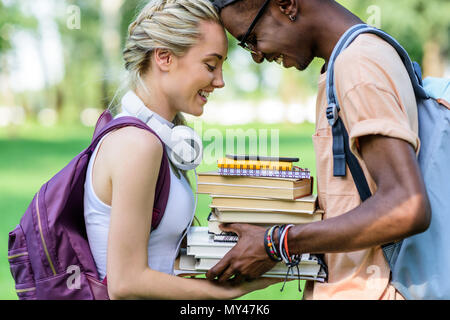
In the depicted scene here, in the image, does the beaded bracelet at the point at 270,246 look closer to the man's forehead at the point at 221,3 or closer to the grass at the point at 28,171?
the man's forehead at the point at 221,3

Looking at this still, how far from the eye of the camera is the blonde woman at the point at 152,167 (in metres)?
2.26

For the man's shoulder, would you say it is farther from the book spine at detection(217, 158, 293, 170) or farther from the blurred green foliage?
the blurred green foliage

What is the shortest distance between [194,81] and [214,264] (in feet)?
2.93

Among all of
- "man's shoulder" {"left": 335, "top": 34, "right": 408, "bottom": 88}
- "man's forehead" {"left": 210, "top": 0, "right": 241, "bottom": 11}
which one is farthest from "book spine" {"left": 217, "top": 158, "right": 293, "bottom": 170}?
"man's forehead" {"left": 210, "top": 0, "right": 241, "bottom": 11}

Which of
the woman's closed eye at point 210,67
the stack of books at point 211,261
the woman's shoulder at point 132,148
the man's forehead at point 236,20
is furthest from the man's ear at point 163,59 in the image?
the stack of books at point 211,261

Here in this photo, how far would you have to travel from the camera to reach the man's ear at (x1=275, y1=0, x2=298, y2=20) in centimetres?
234

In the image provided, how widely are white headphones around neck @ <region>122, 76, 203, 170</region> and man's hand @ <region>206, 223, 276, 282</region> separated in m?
0.45

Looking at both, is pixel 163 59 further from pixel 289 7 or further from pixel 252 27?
pixel 289 7

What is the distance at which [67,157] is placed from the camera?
1816 cm

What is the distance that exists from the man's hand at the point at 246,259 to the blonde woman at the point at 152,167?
0.10m

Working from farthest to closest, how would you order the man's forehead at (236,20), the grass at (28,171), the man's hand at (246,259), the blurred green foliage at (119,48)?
the blurred green foliage at (119,48), the grass at (28,171), the man's forehead at (236,20), the man's hand at (246,259)

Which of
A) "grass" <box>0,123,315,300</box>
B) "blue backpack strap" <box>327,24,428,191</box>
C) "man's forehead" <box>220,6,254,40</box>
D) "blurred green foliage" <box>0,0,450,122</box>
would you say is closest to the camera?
"blue backpack strap" <box>327,24,428,191</box>

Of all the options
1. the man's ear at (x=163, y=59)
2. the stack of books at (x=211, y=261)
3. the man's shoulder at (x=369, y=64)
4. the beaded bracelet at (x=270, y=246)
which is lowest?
the stack of books at (x=211, y=261)
